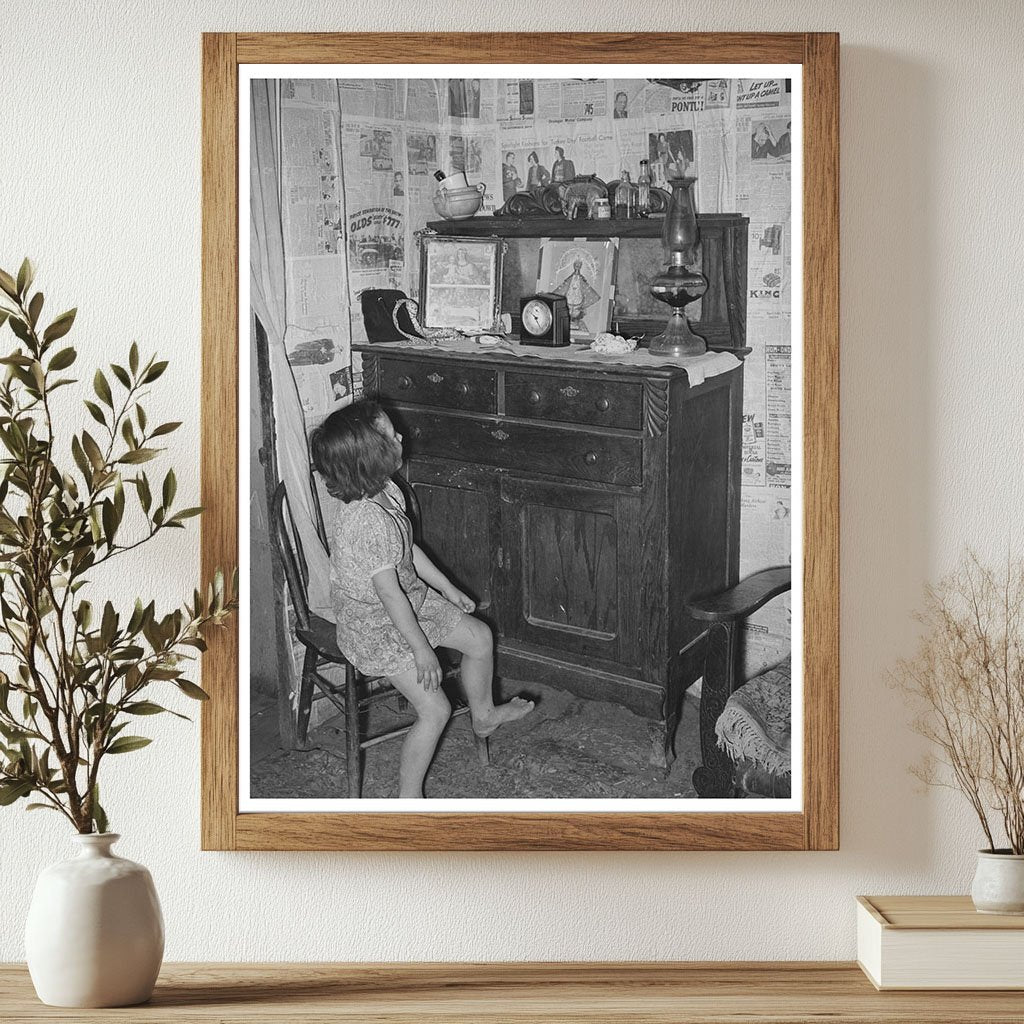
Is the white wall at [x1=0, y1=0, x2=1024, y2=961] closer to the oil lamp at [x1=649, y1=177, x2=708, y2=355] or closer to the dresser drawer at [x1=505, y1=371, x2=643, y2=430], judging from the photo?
the oil lamp at [x1=649, y1=177, x2=708, y2=355]

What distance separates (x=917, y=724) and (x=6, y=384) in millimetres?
1540

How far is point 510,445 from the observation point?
180 centimetres

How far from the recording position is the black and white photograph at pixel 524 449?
1.77 meters

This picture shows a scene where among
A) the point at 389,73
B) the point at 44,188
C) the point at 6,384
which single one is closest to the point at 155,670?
the point at 6,384

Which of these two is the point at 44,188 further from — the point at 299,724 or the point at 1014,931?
the point at 1014,931

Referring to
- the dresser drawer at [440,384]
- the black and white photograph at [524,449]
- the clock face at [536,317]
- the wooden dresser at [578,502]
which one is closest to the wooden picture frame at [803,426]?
the black and white photograph at [524,449]

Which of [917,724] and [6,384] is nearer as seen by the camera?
[6,384]

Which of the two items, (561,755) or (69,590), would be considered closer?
(69,590)

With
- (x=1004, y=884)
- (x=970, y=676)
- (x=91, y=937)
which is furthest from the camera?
(x=970, y=676)

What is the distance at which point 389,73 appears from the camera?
178cm

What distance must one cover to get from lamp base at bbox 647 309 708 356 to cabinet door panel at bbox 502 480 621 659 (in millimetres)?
257

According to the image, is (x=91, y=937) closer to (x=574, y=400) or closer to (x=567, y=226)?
(x=574, y=400)

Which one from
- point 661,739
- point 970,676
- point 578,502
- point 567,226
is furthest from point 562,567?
point 970,676

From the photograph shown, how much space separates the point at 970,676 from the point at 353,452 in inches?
42.0
